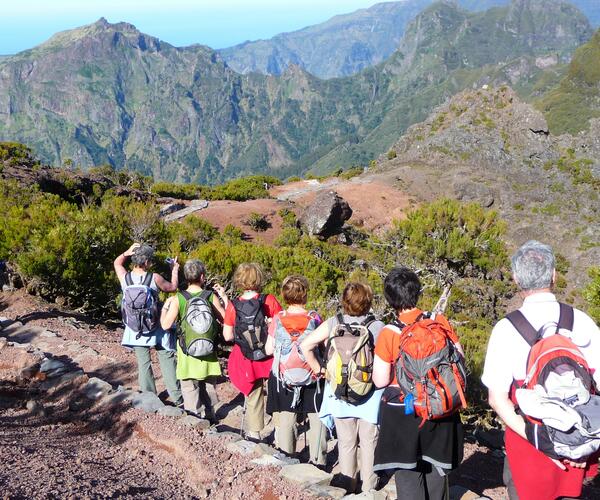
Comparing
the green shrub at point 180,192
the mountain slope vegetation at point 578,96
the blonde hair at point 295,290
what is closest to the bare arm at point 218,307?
the blonde hair at point 295,290

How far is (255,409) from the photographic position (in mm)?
4953

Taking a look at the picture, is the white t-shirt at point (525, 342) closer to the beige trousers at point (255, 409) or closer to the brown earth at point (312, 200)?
the beige trousers at point (255, 409)

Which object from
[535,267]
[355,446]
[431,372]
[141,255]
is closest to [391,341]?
[431,372]

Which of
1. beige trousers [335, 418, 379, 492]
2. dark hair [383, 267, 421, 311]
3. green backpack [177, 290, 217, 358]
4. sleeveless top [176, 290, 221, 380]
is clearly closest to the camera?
dark hair [383, 267, 421, 311]

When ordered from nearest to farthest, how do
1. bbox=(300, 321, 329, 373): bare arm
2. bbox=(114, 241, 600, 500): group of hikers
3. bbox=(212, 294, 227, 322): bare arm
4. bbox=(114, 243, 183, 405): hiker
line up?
bbox=(114, 241, 600, 500): group of hikers, bbox=(300, 321, 329, 373): bare arm, bbox=(212, 294, 227, 322): bare arm, bbox=(114, 243, 183, 405): hiker

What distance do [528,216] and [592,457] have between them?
101 ft

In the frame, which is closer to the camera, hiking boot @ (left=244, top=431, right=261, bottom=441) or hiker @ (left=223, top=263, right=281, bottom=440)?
hiker @ (left=223, top=263, right=281, bottom=440)

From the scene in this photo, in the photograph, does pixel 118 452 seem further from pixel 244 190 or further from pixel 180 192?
pixel 244 190

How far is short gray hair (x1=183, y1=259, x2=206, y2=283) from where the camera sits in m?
4.87

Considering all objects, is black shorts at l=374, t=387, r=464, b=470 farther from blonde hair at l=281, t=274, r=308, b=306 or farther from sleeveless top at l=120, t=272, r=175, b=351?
sleeveless top at l=120, t=272, r=175, b=351

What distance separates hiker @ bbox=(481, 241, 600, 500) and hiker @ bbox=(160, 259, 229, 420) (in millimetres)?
2739

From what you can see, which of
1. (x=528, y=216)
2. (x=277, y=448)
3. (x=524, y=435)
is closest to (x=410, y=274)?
(x=524, y=435)

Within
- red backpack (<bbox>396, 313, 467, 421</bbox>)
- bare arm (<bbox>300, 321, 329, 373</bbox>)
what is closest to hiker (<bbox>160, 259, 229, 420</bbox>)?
bare arm (<bbox>300, 321, 329, 373</bbox>)

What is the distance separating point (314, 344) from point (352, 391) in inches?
16.4
